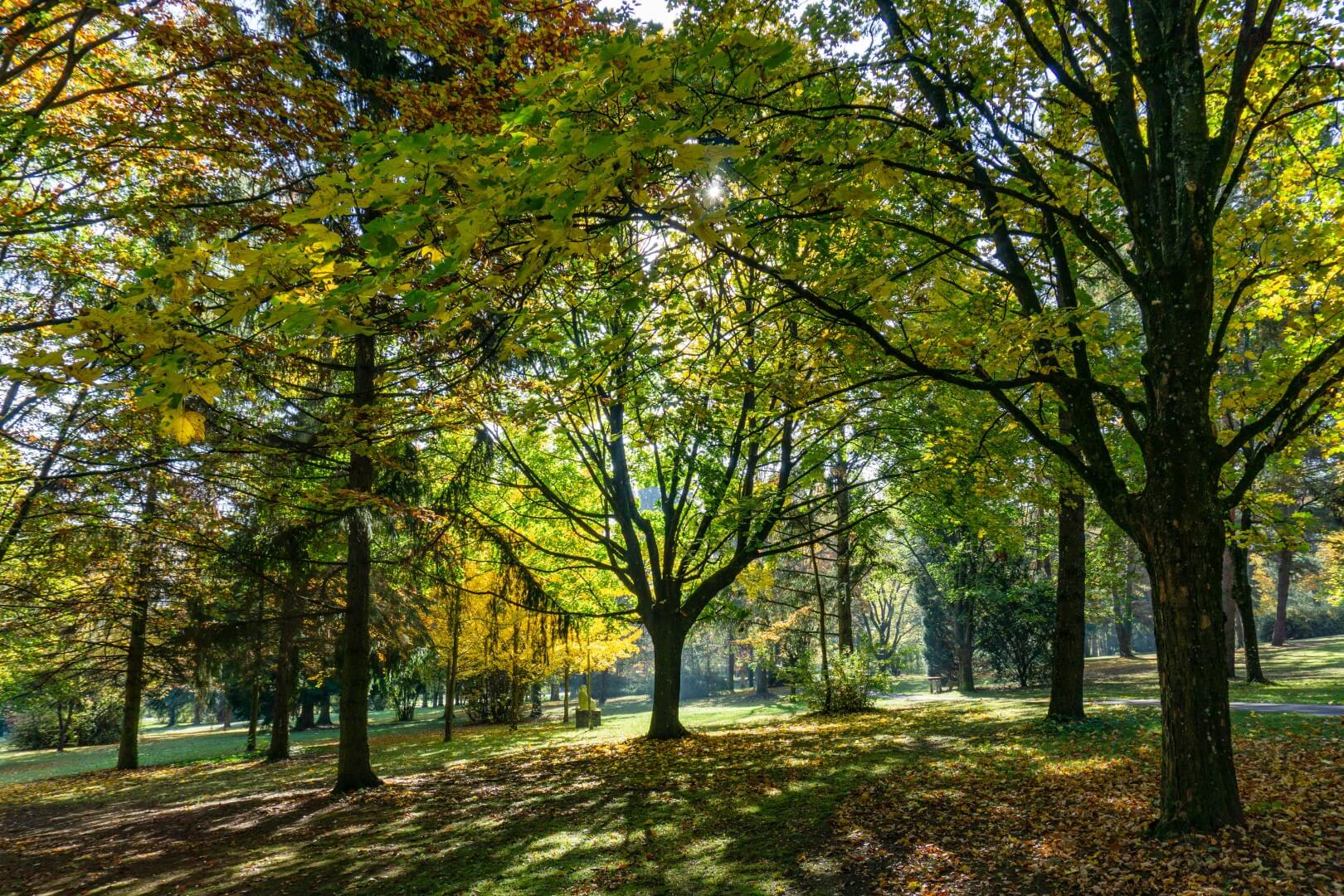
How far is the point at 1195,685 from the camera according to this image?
14.4 ft

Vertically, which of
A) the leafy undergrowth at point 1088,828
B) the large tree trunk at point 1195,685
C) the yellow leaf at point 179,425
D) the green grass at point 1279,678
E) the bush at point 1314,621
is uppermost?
the yellow leaf at point 179,425

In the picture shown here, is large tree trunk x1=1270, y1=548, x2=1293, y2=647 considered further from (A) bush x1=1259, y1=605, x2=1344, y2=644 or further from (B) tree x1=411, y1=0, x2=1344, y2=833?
(B) tree x1=411, y1=0, x2=1344, y2=833

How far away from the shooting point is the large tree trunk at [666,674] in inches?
507

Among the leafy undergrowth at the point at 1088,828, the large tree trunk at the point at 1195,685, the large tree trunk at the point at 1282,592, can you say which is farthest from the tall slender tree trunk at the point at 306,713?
the large tree trunk at the point at 1282,592

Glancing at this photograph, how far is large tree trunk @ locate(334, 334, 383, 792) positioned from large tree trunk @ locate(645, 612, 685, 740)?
533 centimetres

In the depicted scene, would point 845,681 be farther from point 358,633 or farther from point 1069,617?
point 358,633

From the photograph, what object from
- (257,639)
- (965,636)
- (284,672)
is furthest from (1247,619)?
(284,672)

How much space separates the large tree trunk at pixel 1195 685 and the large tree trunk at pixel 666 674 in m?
9.31

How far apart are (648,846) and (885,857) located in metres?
2.17

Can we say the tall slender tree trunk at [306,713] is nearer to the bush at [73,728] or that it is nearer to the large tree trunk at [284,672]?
the bush at [73,728]

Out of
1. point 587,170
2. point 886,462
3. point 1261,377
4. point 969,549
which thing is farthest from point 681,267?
point 969,549

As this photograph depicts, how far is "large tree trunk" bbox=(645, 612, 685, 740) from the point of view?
12.9 meters

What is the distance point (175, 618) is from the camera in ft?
42.2

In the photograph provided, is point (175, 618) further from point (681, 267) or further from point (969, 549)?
point (969, 549)
